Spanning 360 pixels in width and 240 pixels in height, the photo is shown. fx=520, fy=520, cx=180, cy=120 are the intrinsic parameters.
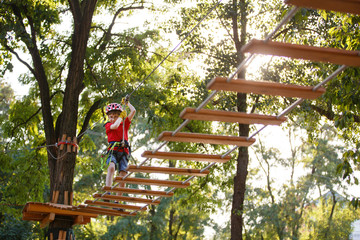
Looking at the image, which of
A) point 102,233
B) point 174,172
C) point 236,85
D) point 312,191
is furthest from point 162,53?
point 312,191

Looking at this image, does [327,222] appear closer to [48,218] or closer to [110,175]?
[48,218]

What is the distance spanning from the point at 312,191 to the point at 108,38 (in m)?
15.6

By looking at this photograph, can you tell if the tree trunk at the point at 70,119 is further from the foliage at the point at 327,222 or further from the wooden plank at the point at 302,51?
the foliage at the point at 327,222

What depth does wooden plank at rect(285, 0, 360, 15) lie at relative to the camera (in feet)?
10.7

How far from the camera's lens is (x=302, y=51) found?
142 inches

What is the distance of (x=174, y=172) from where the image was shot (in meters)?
6.37

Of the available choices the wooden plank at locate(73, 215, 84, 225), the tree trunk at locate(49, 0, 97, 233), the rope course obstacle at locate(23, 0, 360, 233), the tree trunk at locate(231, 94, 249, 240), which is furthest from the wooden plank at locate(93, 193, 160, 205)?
the tree trunk at locate(231, 94, 249, 240)

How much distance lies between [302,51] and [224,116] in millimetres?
1152

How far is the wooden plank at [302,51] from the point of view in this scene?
137 inches

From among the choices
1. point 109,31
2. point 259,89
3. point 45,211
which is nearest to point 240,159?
point 109,31

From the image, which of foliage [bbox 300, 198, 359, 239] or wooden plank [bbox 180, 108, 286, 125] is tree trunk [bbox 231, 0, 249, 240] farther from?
foliage [bbox 300, 198, 359, 239]

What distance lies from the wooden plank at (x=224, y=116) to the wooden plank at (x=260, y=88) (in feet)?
1.75

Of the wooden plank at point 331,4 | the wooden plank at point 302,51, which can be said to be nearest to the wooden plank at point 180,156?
the wooden plank at point 302,51

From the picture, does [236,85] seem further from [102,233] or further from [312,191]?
[312,191]
